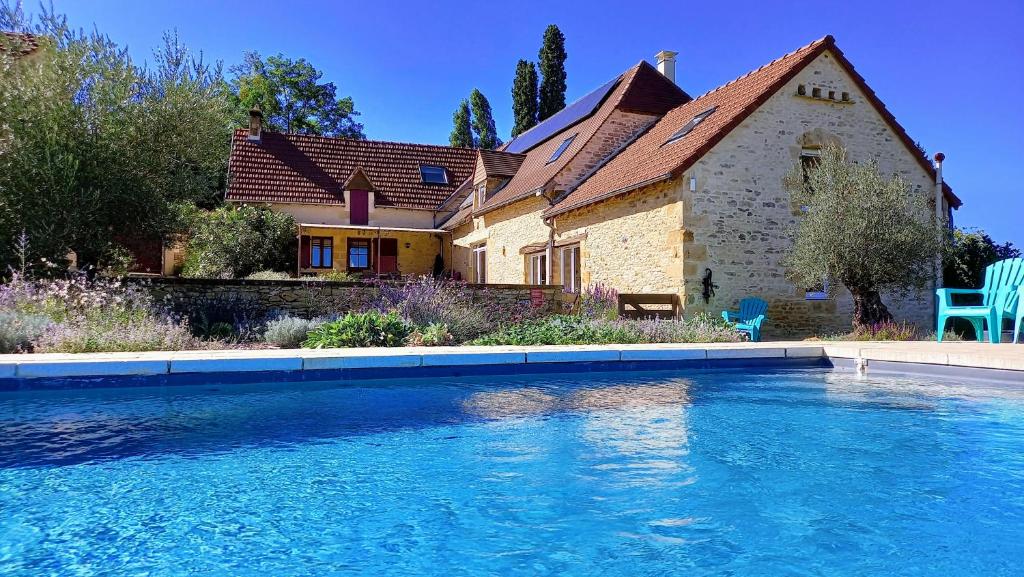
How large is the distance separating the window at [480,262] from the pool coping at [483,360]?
1324 cm

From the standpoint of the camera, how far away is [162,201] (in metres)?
10.8

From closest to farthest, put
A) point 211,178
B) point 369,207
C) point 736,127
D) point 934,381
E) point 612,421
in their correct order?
point 612,421 → point 934,381 → point 736,127 → point 211,178 → point 369,207

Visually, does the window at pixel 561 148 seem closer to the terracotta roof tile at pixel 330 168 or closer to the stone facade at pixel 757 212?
the stone facade at pixel 757 212

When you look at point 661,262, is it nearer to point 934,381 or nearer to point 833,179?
point 833,179

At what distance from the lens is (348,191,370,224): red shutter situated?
2356cm

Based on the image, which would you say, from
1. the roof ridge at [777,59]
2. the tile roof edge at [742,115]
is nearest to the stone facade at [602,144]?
the roof ridge at [777,59]

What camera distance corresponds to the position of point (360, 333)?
876 centimetres

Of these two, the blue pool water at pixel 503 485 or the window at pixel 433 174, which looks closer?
the blue pool water at pixel 503 485

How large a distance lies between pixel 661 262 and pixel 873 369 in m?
5.15

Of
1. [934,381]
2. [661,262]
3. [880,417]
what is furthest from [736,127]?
[880,417]

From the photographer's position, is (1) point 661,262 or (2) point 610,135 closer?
(1) point 661,262

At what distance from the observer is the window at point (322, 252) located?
22.4 metres

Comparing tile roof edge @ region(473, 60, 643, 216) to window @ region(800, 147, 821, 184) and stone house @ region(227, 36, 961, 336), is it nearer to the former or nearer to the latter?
stone house @ region(227, 36, 961, 336)

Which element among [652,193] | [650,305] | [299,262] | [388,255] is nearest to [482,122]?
[388,255]
